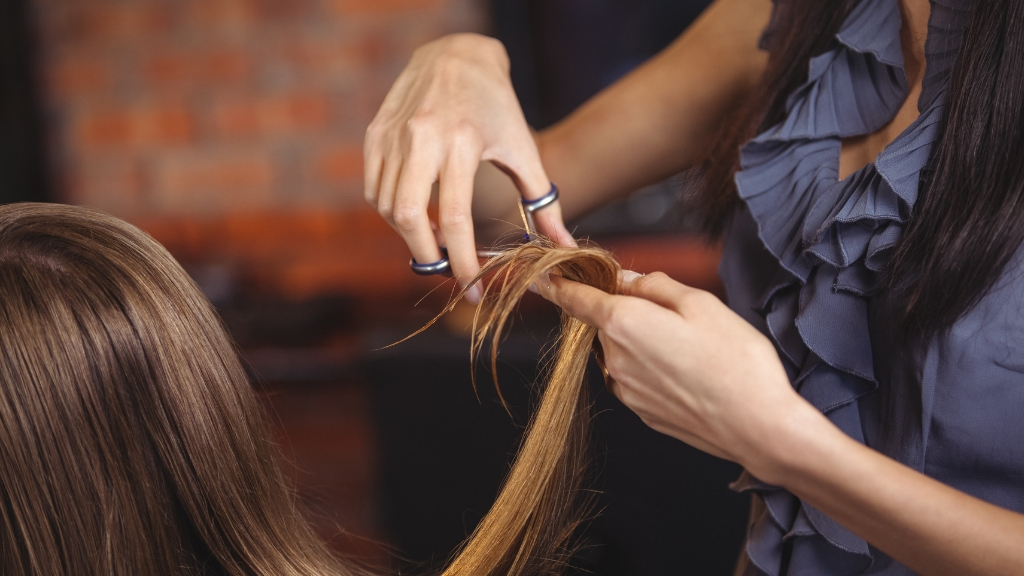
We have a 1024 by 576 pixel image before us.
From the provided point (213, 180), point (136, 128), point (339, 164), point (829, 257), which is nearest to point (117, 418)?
point (829, 257)

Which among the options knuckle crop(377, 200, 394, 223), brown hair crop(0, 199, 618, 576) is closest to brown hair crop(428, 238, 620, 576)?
brown hair crop(0, 199, 618, 576)

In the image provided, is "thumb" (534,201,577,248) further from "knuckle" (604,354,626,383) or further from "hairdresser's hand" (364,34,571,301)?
"knuckle" (604,354,626,383)

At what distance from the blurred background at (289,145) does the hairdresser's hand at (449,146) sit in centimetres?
108


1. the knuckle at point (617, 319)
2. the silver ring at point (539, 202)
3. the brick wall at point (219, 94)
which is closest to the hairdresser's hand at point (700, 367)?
the knuckle at point (617, 319)

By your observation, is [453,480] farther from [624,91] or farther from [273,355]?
[273,355]

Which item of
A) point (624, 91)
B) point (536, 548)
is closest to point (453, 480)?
point (536, 548)

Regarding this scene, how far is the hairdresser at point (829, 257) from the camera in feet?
1.73

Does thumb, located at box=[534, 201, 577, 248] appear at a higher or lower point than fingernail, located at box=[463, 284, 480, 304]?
higher

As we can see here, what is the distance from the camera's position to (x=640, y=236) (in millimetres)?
2174

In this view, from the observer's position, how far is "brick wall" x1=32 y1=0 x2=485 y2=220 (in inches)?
87.4

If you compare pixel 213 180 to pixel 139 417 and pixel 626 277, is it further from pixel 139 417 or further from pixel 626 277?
pixel 626 277

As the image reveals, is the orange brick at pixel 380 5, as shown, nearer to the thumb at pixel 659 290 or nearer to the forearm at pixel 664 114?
the forearm at pixel 664 114

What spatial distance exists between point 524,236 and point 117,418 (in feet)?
1.32

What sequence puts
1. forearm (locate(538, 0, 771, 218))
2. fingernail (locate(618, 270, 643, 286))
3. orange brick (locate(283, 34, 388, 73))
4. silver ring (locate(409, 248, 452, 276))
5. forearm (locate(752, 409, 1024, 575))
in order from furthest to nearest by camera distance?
orange brick (locate(283, 34, 388, 73)) → forearm (locate(538, 0, 771, 218)) → silver ring (locate(409, 248, 452, 276)) → fingernail (locate(618, 270, 643, 286)) → forearm (locate(752, 409, 1024, 575))
